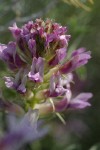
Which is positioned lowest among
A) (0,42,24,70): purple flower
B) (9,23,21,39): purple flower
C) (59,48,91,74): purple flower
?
(59,48,91,74): purple flower

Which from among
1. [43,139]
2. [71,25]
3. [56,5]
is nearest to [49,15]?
[56,5]

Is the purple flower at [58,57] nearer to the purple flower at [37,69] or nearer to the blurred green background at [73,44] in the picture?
the purple flower at [37,69]

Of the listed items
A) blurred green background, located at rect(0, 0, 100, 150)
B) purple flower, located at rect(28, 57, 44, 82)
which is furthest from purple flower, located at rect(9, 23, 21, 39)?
blurred green background, located at rect(0, 0, 100, 150)

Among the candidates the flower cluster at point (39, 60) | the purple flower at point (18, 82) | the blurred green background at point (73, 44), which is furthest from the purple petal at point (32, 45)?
the blurred green background at point (73, 44)

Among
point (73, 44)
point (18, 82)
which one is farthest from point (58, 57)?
point (73, 44)

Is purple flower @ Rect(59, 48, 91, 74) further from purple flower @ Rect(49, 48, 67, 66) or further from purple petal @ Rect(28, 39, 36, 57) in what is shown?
purple petal @ Rect(28, 39, 36, 57)

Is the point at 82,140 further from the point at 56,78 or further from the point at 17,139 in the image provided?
the point at 56,78
